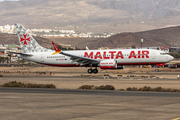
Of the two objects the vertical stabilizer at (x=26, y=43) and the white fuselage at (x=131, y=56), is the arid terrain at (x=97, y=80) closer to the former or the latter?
the white fuselage at (x=131, y=56)

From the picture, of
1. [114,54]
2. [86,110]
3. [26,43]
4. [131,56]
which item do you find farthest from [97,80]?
[86,110]

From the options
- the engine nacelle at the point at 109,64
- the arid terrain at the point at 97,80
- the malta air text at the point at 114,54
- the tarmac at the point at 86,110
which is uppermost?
the malta air text at the point at 114,54

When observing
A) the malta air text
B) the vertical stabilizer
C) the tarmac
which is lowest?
the tarmac

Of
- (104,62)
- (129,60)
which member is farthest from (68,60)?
(129,60)

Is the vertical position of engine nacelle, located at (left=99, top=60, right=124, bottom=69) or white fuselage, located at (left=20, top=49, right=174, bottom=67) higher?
white fuselage, located at (left=20, top=49, right=174, bottom=67)

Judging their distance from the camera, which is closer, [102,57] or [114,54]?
[114,54]

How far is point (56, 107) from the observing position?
2211 cm

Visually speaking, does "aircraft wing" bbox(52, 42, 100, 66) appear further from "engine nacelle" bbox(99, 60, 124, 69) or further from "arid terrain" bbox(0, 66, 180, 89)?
"arid terrain" bbox(0, 66, 180, 89)

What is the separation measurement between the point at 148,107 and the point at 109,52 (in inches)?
1502

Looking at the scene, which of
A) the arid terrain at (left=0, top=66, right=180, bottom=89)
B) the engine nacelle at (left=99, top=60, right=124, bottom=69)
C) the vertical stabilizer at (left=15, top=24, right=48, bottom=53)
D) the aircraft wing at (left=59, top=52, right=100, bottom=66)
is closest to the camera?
the arid terrain at (left=0, top=66, right=180, bottom=89)

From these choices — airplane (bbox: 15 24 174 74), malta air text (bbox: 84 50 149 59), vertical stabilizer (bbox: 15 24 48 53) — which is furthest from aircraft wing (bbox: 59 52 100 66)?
vertical stabilizer (bbox: 15 24 48 53)

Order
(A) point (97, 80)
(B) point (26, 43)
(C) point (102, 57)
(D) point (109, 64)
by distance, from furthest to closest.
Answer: (B) point (26, 43) < (C) point (102, 57) < (D) point (109, 64) < (A) point (97, 80)

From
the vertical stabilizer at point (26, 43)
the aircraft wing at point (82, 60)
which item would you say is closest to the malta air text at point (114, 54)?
the aircraft wing at point (82, 60)

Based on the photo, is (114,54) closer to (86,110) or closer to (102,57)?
(102,57)
